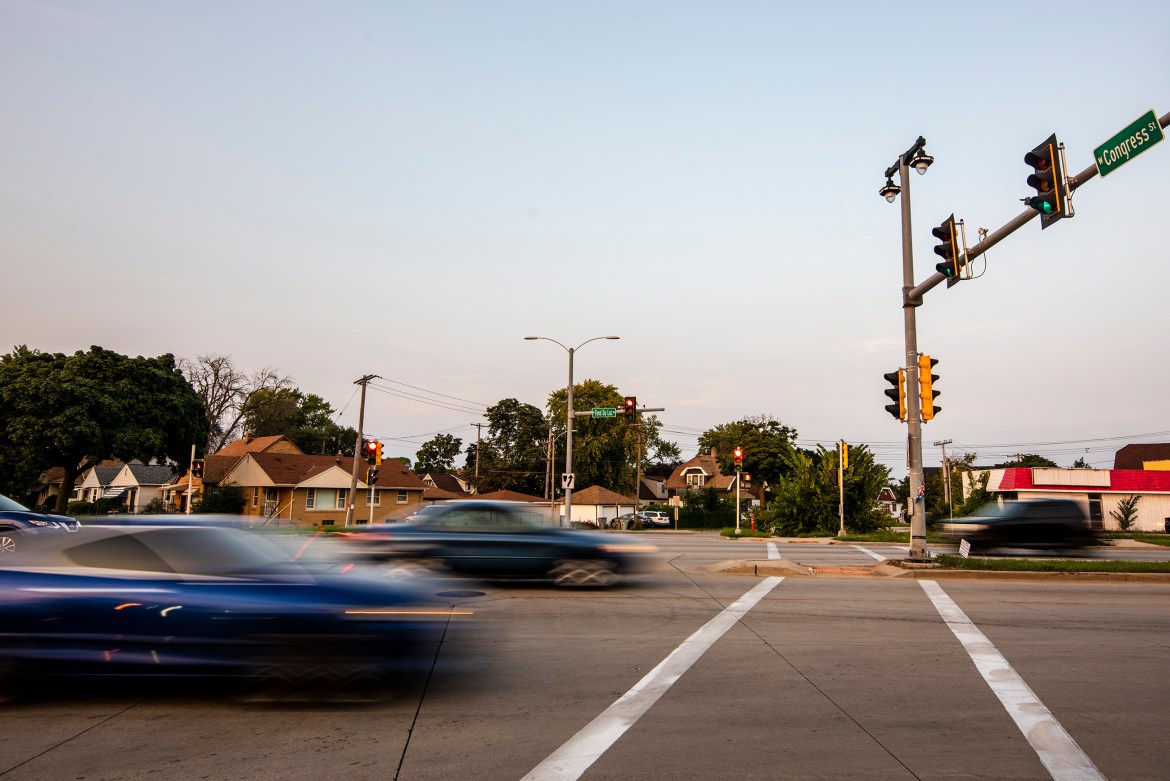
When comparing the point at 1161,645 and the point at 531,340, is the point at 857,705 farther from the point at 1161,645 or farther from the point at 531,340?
the point at 531,340

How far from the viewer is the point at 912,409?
16406 millimetres

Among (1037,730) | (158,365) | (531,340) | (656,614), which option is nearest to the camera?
(1037,730)

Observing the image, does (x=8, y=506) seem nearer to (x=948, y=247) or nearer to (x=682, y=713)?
(x=682, y=713)

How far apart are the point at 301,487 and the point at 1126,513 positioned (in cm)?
5252

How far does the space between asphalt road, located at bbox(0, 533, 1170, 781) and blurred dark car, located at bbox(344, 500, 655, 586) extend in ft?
7.94

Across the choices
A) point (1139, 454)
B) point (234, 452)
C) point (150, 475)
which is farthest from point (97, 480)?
point (1139, 454)

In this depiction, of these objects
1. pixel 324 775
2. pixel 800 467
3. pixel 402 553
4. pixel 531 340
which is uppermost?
pixel 531 340

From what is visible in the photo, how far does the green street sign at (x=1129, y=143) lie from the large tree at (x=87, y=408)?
159 feet

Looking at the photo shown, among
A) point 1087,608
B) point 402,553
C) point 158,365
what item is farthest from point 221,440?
point 1087,608

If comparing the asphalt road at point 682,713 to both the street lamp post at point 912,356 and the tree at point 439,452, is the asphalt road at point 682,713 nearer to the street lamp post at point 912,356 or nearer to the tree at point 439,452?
the street lamp post at point 912,356

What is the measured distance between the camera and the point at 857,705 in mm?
5844

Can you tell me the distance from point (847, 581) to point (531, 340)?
2187cm

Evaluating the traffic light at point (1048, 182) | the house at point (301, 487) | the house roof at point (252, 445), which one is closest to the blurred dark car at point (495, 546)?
the traffic light at point (1048, 182)

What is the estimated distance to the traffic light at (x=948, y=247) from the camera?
46.3 ft
